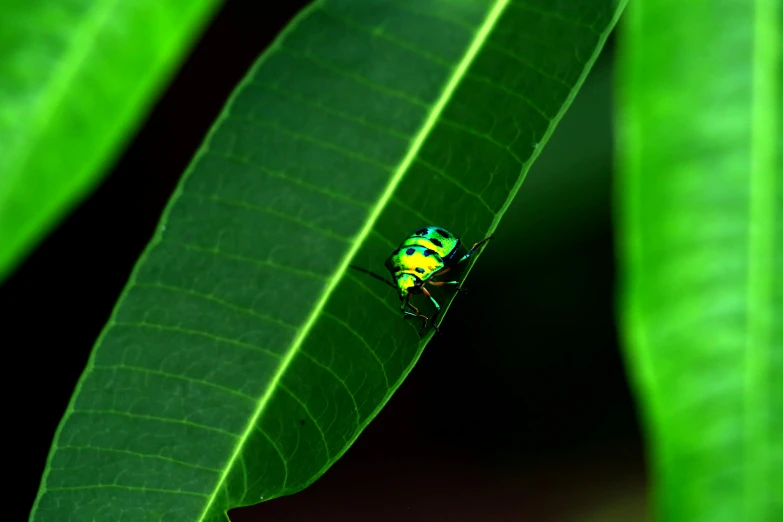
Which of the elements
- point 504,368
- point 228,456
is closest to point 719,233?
point 228,456

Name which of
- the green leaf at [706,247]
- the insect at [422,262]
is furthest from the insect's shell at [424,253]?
the green leaf at [706,247]

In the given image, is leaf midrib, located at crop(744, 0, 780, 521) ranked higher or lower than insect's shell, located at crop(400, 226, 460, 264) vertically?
lower

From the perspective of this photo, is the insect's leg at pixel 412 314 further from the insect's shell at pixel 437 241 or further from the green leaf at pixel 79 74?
the green leaf at pixel 79 74

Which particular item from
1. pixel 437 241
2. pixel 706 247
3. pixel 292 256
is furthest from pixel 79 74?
pixel 437 241

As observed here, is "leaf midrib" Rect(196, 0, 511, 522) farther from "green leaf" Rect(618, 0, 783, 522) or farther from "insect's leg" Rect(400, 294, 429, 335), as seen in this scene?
"green leaf" Rect(618, 0, 783, 522)

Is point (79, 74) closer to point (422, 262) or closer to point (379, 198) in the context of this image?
point (379, 198)

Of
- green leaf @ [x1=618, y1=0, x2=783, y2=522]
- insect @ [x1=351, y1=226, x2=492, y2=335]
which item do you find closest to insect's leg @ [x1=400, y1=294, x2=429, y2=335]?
insect @ [x1=351, y1=226, x2=492, y2=335]
